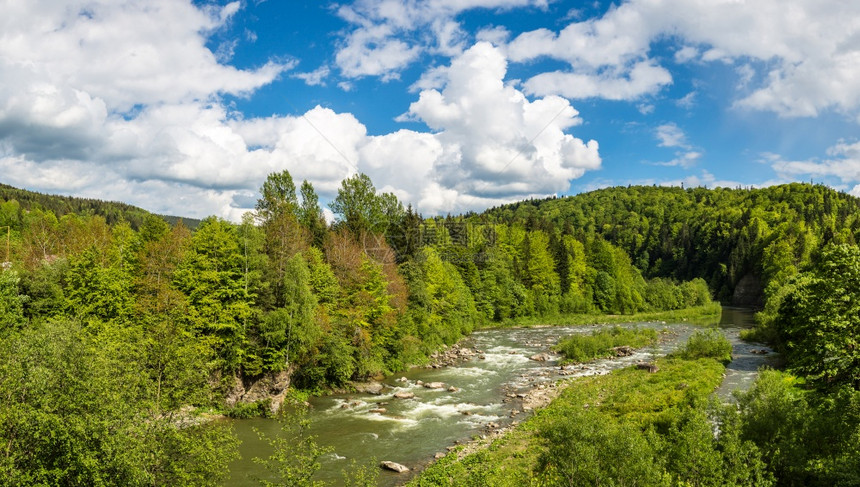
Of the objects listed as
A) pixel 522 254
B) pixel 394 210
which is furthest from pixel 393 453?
pixel 522 254

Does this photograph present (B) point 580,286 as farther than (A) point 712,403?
Yes

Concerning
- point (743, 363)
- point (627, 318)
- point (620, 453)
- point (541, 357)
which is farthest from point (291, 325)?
point (627, 318)

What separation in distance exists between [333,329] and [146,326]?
14317 millimetres

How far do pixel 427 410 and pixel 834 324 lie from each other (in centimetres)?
2578

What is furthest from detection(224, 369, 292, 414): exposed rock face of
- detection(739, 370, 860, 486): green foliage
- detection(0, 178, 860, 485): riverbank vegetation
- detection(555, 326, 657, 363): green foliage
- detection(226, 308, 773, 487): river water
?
detection(555, 326, 657, 363): green foliage

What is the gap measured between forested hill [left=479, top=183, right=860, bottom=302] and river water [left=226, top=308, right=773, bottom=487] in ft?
215

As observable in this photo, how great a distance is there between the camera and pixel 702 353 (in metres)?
48.2

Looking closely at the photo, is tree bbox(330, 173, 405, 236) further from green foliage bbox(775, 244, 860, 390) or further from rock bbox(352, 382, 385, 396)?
green foliage bbox(775, 244, 860, 390)

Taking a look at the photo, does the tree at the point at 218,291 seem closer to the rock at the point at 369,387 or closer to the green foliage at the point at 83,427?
the rock at the point at 369,387

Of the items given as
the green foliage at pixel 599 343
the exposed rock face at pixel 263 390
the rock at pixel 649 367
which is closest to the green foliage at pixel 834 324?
the rock at pixel 649 367

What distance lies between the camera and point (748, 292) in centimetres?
13000

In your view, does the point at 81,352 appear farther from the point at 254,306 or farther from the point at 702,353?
the point at 702,353

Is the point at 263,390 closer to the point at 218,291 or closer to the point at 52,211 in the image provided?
the point at 218,291

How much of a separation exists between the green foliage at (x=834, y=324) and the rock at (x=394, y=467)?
2039 centimetres
